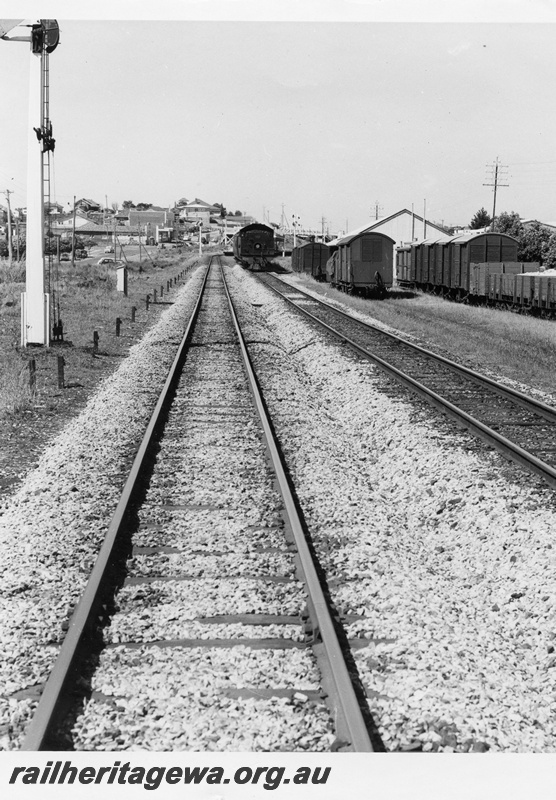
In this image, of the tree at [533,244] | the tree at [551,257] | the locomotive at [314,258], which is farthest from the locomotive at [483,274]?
the tree at [533,244]

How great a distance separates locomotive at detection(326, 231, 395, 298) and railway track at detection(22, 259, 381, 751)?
30.5 meters

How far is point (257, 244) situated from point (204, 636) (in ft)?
203

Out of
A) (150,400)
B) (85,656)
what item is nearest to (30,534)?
(85,656)

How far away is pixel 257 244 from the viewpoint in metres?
65.2

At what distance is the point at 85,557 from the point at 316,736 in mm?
2832

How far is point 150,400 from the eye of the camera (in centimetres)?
1294

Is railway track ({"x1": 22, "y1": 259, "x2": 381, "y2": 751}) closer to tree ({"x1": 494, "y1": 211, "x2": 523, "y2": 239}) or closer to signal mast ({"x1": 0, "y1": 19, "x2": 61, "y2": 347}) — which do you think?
signal mast ({"x1": 0, "y1": 19, "x2": 61, "y2": 347})

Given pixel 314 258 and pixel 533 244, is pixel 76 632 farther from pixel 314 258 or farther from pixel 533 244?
pixel 533 244

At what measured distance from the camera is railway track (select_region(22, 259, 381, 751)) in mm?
3895

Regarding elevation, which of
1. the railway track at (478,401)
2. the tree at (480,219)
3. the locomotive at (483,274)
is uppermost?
the tree at (480,219)

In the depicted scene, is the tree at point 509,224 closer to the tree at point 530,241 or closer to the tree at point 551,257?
the tree at point 530,241

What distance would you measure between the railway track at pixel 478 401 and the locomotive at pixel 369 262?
17.2 meters

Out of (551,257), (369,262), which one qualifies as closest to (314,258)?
(551,257)

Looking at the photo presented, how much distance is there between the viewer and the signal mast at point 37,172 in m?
16.1
